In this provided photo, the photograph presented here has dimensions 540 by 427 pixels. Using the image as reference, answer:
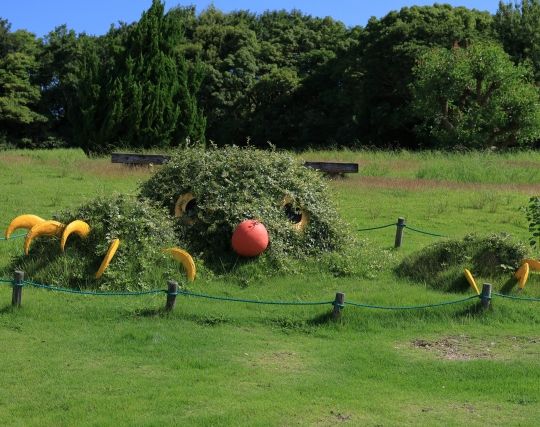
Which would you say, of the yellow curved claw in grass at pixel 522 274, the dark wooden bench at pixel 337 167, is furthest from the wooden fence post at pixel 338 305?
the dark wooden bench at pixel 337 167

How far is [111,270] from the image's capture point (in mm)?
11203

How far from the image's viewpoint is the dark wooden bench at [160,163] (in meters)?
23.6

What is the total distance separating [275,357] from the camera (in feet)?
28.5

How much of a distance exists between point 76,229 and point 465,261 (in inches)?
236

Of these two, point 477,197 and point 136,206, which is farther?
point 477,197

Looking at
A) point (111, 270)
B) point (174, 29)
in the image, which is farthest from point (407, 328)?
point (174, 29)

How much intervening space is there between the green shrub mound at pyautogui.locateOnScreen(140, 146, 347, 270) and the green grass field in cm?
59

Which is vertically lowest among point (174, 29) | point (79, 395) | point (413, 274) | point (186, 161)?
point (79, 395)

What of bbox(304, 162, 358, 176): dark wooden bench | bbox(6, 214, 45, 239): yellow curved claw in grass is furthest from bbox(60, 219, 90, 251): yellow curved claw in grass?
bbox(304, 162, 358, 176): dark wooden bench

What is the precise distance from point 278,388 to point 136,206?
5.28 meters

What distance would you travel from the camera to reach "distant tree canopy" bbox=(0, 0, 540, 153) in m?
33.1

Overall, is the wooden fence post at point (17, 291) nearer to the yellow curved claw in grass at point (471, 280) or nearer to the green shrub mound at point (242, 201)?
the green shrub mound at point (242, 201)

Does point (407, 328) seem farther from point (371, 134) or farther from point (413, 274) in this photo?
point (371, 134)

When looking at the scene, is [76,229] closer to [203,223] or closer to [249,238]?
[203,223]
